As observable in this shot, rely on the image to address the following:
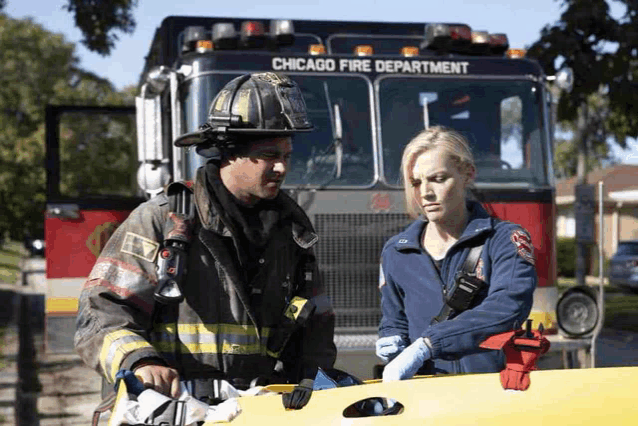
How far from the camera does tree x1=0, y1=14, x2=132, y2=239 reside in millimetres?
49281

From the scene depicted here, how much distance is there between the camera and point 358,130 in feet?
23.6

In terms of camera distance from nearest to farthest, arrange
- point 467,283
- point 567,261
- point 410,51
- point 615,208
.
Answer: point 467,283 → point 410,51 → point 567,261 → point 615,208

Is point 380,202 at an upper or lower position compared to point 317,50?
lower

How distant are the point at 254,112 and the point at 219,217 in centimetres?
33

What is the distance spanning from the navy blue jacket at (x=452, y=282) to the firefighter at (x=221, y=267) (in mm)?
334

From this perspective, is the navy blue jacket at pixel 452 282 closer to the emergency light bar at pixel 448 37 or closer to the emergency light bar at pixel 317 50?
the emergency light bar at pixel 317 50

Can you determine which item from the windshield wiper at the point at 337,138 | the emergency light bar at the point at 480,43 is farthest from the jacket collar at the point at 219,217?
the emergency light bar at the point at 480,43

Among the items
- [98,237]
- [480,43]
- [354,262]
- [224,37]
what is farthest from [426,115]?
[98,237]

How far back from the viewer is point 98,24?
15.2 meters

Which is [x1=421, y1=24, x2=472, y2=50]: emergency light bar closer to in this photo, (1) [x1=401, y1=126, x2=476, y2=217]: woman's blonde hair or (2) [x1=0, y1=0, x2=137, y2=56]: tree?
(1) [x1=401, y1=126, x2=476, y2=217]: woman's blonde hair

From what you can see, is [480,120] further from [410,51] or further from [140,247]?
[140,247]

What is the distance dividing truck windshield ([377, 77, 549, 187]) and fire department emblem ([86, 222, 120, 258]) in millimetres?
2195

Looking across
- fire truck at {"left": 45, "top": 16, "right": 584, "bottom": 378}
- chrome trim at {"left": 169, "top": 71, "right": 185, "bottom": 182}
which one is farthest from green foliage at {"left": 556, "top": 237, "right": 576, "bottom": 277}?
chrome trim at {"left": 169, "top": 71, "right": 185, "bottom": 182}

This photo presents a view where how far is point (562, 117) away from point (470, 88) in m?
8.25
